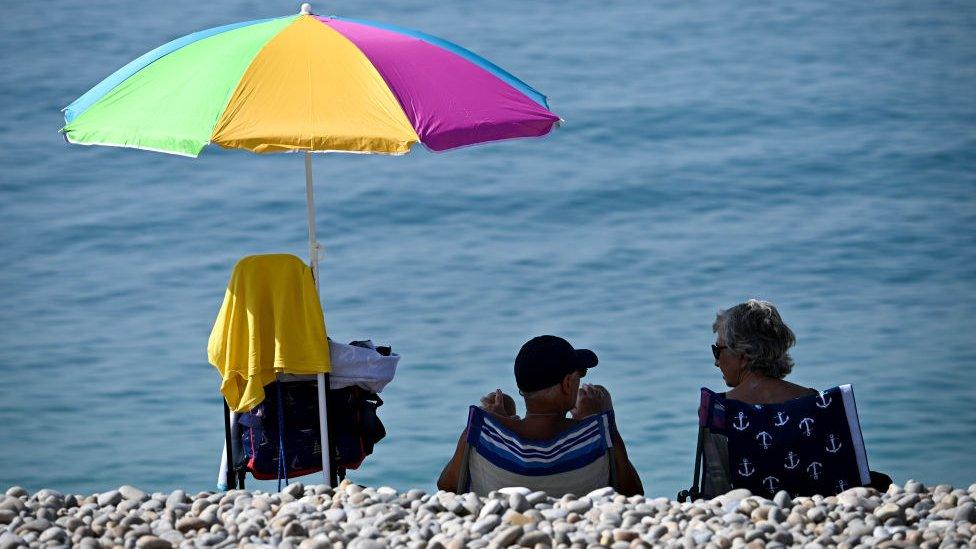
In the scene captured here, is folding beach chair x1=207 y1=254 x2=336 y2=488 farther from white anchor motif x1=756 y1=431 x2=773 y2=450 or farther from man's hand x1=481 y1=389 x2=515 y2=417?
white anchor motif x1=756 y1=431 x2=773 y2=450

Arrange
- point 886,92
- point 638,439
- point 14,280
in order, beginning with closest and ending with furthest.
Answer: point 638,439, point 14,280, point 886,92

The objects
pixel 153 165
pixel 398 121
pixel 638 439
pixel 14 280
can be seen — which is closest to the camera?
pixel 398 121

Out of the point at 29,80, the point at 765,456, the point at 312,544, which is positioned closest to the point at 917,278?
the point at 765,456

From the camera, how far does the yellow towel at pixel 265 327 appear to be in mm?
4891

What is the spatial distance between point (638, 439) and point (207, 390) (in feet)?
8.95

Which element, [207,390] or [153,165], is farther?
[153,165]

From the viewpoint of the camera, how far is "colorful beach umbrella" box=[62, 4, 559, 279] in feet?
15.0

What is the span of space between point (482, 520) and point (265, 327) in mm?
1121

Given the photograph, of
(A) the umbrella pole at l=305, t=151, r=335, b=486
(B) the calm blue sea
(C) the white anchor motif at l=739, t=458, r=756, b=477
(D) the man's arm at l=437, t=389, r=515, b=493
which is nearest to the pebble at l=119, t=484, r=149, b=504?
(A) the umbrella pole at l=305, t=151, r=335, b=486

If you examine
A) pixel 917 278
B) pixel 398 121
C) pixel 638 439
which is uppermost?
pixel 398 121

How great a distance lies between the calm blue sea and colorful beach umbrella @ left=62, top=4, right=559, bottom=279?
11.7 feet

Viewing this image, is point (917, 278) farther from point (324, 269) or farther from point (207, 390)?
point (207, 390)

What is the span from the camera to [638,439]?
8.39 m

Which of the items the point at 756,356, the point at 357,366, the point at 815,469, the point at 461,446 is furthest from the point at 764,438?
the point at 357,366
